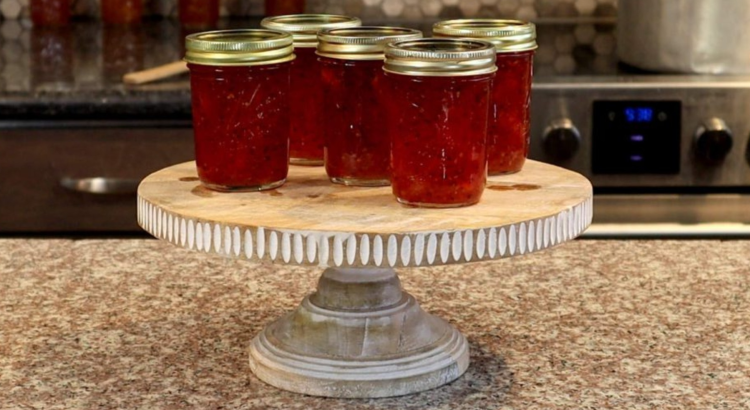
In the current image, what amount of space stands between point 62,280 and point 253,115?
38cm

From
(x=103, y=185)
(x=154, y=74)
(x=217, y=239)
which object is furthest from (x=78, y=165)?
(x=217, y=239)

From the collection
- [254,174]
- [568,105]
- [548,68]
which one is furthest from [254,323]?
[548,68]

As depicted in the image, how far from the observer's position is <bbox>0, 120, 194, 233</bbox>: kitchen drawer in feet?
6.89

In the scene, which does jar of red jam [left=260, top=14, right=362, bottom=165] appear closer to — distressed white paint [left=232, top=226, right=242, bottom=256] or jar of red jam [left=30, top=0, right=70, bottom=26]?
distressed white paint [left=232, top=226, right=242, bottom=256]

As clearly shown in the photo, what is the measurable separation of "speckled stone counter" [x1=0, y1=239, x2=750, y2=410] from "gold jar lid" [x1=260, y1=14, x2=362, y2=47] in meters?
0.27

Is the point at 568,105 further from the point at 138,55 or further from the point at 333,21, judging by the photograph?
the point at 333,21

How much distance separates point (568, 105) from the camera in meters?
2.12

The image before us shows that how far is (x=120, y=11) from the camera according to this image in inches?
113

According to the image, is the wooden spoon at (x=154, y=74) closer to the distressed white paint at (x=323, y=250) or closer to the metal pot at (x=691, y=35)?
the metal pot at (x=691, y=35)

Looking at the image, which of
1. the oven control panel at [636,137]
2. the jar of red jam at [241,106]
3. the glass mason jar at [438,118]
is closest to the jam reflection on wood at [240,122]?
the jar of red jam at [241,106]

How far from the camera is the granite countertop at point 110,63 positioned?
2.08 meters

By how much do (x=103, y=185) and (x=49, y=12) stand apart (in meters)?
0.90

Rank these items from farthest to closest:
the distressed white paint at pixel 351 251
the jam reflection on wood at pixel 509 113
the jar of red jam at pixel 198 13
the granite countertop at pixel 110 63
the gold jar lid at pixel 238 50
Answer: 1. the jar of red jam at pixel 198 13
2. the granite countertop at pixel 110 63
3. the jam reflection on wood at pixel 509 113
4. the gold jar lid at pixel 238 50
5. the distressed white paint at pixel 351 251

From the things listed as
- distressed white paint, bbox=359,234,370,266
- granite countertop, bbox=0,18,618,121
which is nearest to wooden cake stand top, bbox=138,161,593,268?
distressed white paint, bbox=359,234,370,266
